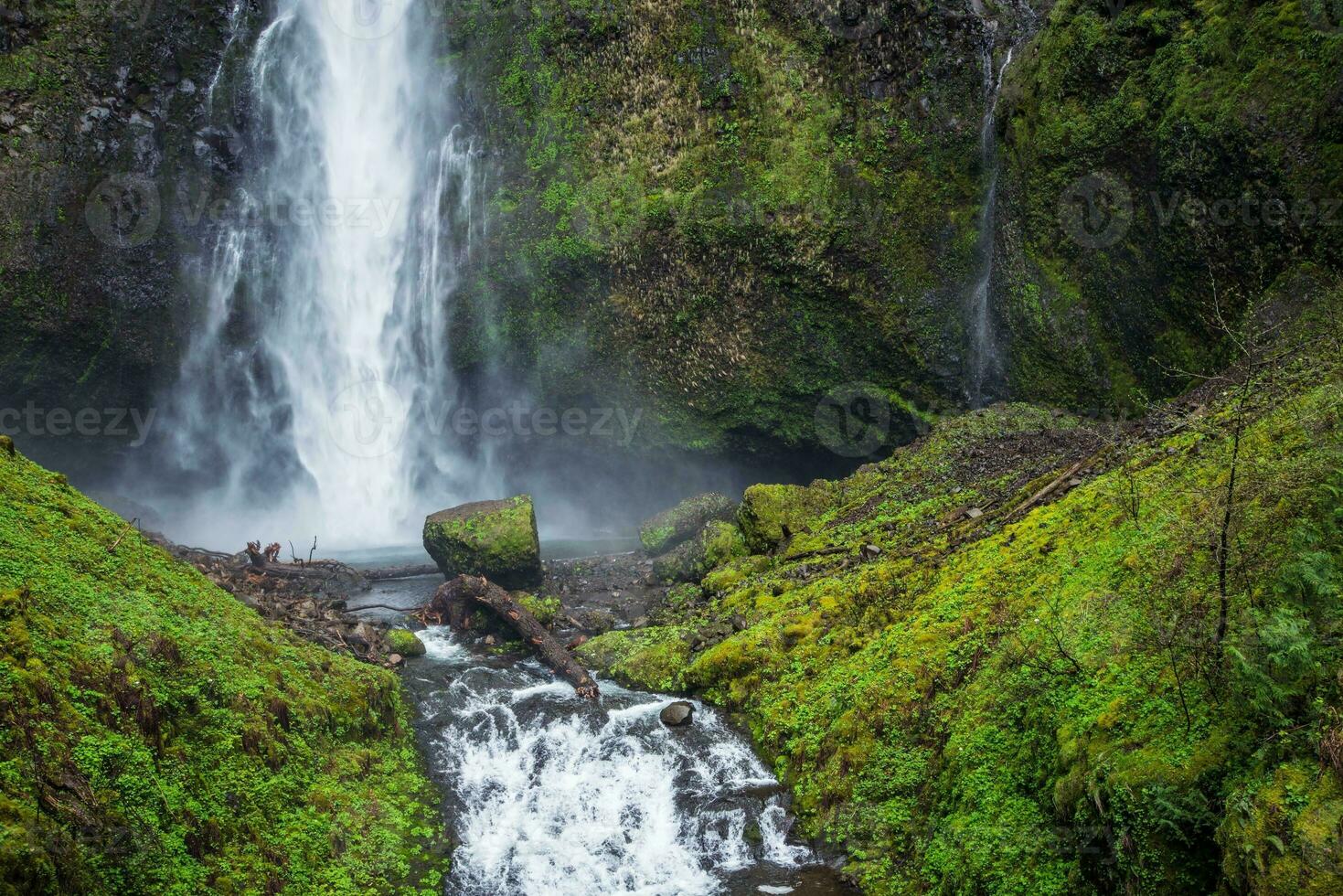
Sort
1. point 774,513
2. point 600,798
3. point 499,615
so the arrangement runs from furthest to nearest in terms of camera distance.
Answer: point 774,513 < point 499,615 < point 600,798

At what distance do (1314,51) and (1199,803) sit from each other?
10.7m

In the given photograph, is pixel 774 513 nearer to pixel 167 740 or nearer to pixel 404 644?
pixel 404 644

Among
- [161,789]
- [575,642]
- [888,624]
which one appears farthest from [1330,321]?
[161,789]

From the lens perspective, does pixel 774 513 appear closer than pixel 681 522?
Yes

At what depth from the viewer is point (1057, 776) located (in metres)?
5.27

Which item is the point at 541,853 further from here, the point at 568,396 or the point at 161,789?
the point at 568,396

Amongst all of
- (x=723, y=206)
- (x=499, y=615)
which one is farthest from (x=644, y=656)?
(x=723, y=206)

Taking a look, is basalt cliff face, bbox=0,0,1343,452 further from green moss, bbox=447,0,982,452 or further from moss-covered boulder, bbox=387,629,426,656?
moss-covered boulder, bbox=387,629,426,656

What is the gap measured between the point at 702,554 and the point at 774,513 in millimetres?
1495

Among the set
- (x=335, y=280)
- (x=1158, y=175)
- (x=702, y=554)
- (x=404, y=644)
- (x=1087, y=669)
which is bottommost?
(x=1087, y=669)

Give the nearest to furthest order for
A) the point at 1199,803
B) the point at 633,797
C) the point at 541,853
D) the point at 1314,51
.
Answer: the point at 1199,803
the point at 541,853
the point at 633,797
the point at 1314,51

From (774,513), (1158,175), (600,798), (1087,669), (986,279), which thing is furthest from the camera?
(986,279)

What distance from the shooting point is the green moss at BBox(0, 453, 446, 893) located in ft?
15.7

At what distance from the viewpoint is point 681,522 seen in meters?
16.8
